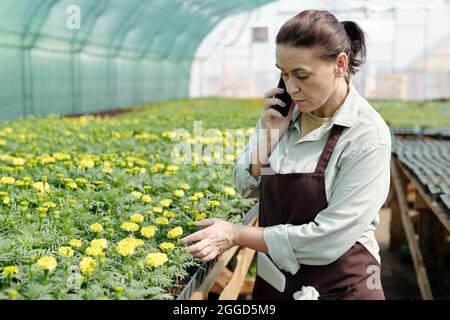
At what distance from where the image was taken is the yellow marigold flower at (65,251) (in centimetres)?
161

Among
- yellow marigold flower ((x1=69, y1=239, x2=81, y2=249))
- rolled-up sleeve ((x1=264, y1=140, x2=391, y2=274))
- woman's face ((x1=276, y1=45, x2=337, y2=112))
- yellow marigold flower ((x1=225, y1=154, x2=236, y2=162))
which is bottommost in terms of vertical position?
yellow marigold flower ((x1=225, y1=154, x2=236, y2=162))

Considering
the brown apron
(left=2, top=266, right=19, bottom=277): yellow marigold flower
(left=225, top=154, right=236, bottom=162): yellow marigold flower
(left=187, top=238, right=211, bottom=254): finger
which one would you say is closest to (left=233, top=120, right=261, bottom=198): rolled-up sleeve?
the brown apron

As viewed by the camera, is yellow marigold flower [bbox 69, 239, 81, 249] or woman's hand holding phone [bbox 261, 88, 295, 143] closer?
yellow marigold flower [bbox 69, 239, 81, 249]

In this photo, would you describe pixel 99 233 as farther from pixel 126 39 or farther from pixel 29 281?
pixel 126 39

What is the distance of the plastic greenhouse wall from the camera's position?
29.8ft

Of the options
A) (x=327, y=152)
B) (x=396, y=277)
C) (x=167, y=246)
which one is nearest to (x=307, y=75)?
(x=327, y=152)

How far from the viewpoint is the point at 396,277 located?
6.24m

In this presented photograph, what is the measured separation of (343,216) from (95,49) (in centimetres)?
1235

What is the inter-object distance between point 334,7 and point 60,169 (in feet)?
58.3

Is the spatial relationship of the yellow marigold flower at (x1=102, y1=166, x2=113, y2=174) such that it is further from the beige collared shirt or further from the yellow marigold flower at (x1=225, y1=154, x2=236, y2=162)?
the beige collared shirt

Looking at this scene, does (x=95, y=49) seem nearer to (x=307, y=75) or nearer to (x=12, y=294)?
(x=307, y=75)

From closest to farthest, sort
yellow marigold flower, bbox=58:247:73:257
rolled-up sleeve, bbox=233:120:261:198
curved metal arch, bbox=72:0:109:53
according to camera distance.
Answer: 1. yellow marigold flower, bbox=58:247:73:257
2. rolled-up sleeve, bbox=233:120:261:198
3. curved metal arch, bbox=72:0:109:53

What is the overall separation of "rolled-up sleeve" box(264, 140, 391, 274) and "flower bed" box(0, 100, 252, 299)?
0.35 meters
